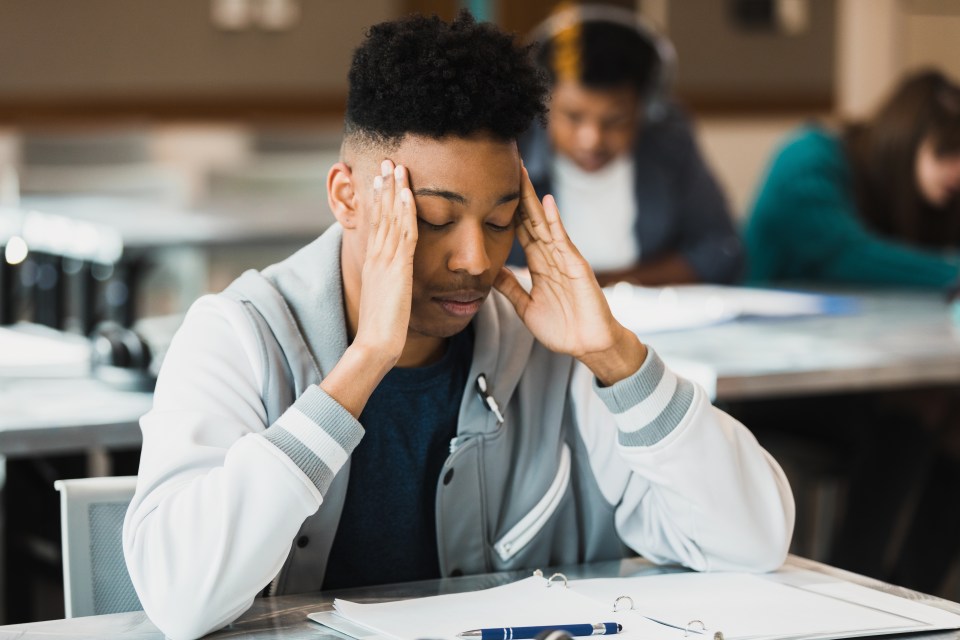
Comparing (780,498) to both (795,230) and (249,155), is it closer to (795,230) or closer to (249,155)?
(795,230)

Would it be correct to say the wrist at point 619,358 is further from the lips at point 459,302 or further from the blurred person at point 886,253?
the blurred person at point 886,253

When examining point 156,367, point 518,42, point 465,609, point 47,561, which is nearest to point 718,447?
point 465,609

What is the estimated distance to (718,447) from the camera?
1.22 meters

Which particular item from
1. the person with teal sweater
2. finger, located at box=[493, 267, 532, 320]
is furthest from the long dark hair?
finger, located at box=[493, 267, 532, 320]

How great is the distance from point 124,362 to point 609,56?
1317mm

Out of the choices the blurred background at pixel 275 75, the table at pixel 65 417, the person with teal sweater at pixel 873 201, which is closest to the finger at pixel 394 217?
the table at pixel 65 417

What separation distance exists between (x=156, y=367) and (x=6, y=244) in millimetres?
1860

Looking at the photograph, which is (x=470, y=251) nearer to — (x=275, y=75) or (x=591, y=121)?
(x=591, y=121)

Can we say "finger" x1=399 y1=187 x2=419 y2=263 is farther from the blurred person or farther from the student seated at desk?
the blurred person

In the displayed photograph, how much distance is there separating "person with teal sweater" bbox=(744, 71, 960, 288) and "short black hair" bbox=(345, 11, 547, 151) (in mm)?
2190

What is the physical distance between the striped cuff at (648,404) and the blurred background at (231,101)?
251 cm

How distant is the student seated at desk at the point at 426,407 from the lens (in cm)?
107

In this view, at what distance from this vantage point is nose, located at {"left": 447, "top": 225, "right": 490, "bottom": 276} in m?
1.16

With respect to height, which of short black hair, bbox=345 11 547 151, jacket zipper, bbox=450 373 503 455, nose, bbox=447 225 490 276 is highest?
short black hair, bbox=345 11 547 151
